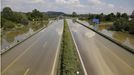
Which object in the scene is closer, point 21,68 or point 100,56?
point 21,68

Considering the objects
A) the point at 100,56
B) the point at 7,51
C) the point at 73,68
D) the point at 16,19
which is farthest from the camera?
the point at 16,19

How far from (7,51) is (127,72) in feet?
64.6

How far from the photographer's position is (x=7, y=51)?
35.4 m

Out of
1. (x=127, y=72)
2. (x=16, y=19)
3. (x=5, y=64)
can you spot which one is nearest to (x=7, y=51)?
(x=5, y=64)

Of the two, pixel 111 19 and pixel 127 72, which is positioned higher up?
pixel 127 72

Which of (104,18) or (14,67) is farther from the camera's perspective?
(104,18)

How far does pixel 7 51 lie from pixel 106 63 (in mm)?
16208

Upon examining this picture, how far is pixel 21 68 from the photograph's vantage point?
80.0 feet

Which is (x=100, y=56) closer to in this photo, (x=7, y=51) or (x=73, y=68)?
(x=73, y=68)

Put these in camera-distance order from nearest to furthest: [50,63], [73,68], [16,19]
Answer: [73,68], [50,63], [16,19]

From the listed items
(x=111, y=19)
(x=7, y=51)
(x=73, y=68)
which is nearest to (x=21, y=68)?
(x=73, y=68)

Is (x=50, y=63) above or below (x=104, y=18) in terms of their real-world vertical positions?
above

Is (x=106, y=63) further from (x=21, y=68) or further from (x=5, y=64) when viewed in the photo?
(x=5, y=64)

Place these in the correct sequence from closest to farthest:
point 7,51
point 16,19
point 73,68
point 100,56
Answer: point 73,68 → point 100,56 → point 7,51 → point 16,19
